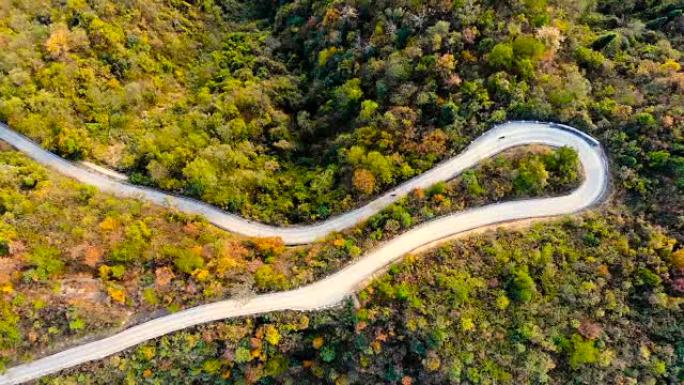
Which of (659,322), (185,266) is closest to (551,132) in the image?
(659,322)

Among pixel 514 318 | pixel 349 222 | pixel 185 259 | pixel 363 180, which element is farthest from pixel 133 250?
pixel 514 318

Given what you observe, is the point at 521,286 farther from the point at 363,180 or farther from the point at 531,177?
the point at 363,180

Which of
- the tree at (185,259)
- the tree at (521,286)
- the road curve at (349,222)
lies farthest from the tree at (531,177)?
the tree at (185,259)

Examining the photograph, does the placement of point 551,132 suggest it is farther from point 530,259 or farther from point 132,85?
point 132,85

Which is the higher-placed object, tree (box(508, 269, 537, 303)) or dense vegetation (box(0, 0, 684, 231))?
dense vegetation (box(0, 0, 684, 231))

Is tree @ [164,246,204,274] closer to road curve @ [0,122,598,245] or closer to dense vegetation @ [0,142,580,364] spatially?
dense vegetation @ [0,142,580,364]

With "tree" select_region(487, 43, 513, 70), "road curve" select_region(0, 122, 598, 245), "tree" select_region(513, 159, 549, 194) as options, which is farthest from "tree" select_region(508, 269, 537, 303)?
"tree" select_region(487, 43, 513, 70)

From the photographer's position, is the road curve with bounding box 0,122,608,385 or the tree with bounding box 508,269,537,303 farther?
the road curve with bounding box 0,122,608,385

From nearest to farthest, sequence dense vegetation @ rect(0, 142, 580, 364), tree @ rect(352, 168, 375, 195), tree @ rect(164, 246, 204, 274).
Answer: dense vegetation @ rect(0, 142, 580, 364)
tree @ rect(164, 246, 204, 274)
tree @ rect(352, 168, 375, 195)

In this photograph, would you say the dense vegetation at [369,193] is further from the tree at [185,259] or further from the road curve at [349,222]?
the road curve at [349,222]
